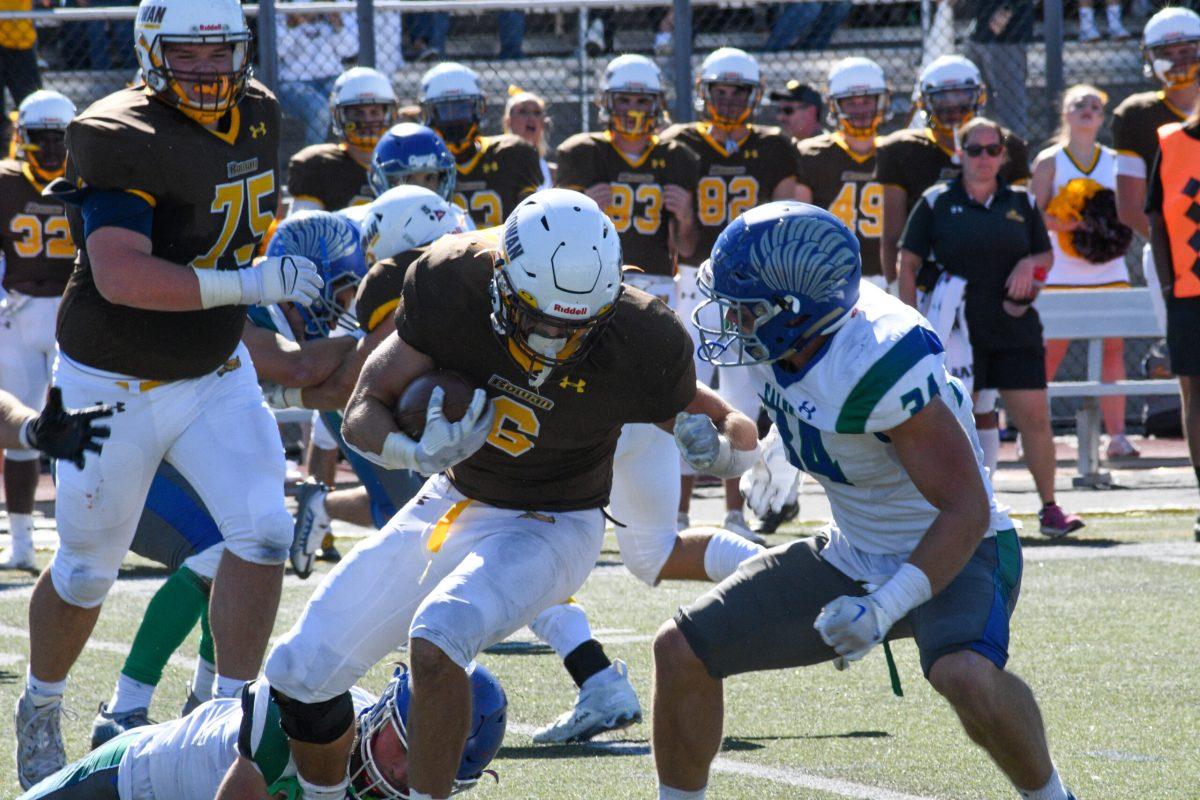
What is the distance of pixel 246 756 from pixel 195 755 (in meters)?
0.13

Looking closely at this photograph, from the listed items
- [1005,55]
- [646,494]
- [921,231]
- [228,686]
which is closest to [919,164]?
[921,231]

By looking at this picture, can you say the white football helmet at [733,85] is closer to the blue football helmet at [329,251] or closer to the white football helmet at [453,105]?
the white football helmet at [453,105]

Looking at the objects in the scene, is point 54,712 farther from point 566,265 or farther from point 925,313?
point 925,313

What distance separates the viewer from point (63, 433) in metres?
3.76

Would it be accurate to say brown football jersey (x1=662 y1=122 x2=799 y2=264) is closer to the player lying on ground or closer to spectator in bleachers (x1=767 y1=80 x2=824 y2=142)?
spectator in bleachers (x1=767 y1=80 x2=824 y2=142)

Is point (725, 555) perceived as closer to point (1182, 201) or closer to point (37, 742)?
point (37, 742)

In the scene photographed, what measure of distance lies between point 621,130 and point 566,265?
16.2 feet

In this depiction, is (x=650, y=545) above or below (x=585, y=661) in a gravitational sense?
above

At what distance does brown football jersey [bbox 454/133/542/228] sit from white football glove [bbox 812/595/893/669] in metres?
4.96

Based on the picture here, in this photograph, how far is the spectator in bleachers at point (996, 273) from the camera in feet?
24.5

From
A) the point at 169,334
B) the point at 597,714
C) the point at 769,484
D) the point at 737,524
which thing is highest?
the point at 169,334

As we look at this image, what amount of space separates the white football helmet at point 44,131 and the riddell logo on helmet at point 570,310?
4.79m

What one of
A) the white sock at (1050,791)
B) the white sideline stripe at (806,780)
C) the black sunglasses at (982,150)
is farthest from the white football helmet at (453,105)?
the white sock at (1050,791)

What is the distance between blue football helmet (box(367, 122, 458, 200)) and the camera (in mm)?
6203
